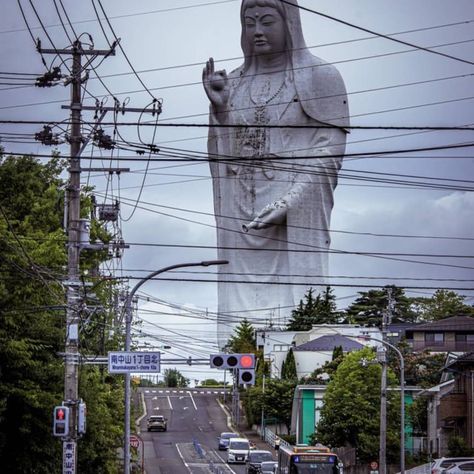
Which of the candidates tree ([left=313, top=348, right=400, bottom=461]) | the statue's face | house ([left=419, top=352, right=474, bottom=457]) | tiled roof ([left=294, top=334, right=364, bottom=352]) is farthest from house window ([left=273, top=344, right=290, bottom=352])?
tree ([left=313, top=348, right=400, bottom=461])

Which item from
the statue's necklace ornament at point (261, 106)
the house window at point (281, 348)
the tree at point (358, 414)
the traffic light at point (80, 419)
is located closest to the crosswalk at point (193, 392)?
the house window at point (281, 348)

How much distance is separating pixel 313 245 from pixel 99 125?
72.4 meters

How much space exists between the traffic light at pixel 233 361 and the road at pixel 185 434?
977 inches

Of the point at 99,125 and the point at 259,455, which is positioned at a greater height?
the point at 99,125

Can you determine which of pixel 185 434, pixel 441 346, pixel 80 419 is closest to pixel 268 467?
pixel 80 419

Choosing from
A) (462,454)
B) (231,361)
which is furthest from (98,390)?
(462,454)

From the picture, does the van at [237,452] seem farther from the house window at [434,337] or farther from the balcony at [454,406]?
the house window at [434,337]

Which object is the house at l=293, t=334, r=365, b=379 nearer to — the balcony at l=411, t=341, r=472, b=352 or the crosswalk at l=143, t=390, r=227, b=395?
the balcony at l=411, t=341, r=472, b=352

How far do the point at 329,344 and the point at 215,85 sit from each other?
25427 millimetres

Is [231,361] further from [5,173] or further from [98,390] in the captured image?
[5,173]

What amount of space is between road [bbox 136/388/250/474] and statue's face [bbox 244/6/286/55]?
2893cm

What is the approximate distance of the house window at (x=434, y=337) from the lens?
90.2 metres

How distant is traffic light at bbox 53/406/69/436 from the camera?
26.2 meters

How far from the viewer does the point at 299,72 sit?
342ft
